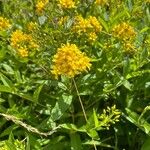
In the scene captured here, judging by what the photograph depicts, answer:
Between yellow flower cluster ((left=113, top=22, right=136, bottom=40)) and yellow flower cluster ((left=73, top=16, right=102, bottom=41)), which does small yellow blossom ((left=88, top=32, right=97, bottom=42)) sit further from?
yellow flower cluster ((left=113, top=22, right=136, bottom=40))

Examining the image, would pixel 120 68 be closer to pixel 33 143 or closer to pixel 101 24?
pixel 101 24

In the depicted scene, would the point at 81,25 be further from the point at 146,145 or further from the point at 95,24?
the point at 146,145

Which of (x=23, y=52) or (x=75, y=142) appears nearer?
(x=75, y=142)

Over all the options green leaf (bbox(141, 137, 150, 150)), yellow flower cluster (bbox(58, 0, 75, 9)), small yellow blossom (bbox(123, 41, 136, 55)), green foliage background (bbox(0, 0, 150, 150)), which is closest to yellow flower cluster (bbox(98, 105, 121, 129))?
green foliage background (bbox(0, 0, 150, 150))

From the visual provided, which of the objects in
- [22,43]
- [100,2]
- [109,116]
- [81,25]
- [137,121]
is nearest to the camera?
[109,116]

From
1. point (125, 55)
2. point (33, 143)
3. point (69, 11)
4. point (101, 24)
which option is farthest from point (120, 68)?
point (33, 143)

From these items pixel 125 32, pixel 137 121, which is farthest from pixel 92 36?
pixel 137 121

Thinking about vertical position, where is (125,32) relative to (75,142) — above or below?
above
